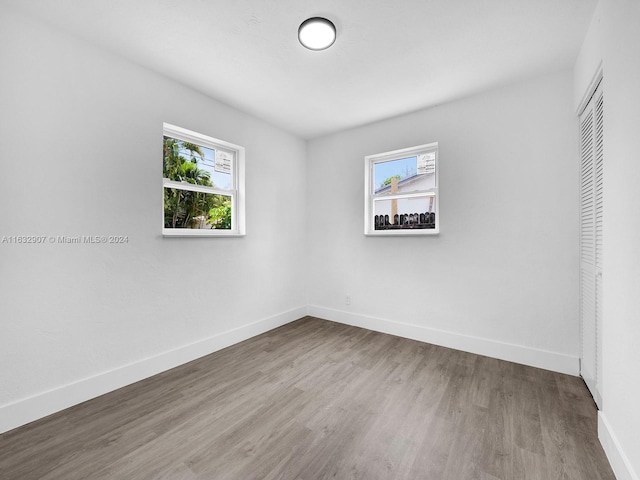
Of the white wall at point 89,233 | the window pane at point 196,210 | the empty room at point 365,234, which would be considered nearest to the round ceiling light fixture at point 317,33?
the empty room at point 365,234

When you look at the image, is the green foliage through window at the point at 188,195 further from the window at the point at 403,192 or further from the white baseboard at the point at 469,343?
the white baseboard at the point at 469,343

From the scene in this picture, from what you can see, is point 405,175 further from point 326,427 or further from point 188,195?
point 326,427

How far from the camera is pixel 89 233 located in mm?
2154

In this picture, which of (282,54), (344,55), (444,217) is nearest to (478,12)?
(344,55)

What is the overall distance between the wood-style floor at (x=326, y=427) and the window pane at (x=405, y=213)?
1585 millimetres

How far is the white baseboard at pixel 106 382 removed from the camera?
1832mm

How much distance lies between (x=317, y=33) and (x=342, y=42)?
0.77 feet

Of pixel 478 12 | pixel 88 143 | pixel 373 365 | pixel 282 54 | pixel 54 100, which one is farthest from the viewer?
pixel 373 365

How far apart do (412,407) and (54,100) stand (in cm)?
Result: 341

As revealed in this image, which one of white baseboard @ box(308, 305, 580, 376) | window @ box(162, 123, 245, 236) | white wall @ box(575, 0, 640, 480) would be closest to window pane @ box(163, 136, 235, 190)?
window @ box(162, 123, 245, 236)

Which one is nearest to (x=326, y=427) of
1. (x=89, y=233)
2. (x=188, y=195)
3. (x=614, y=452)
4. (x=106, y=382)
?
(x=614, y=452)

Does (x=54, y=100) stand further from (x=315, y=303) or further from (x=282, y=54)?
(x=315, y=303)

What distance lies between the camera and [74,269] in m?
2.09

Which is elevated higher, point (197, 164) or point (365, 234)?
point (197, 164)
